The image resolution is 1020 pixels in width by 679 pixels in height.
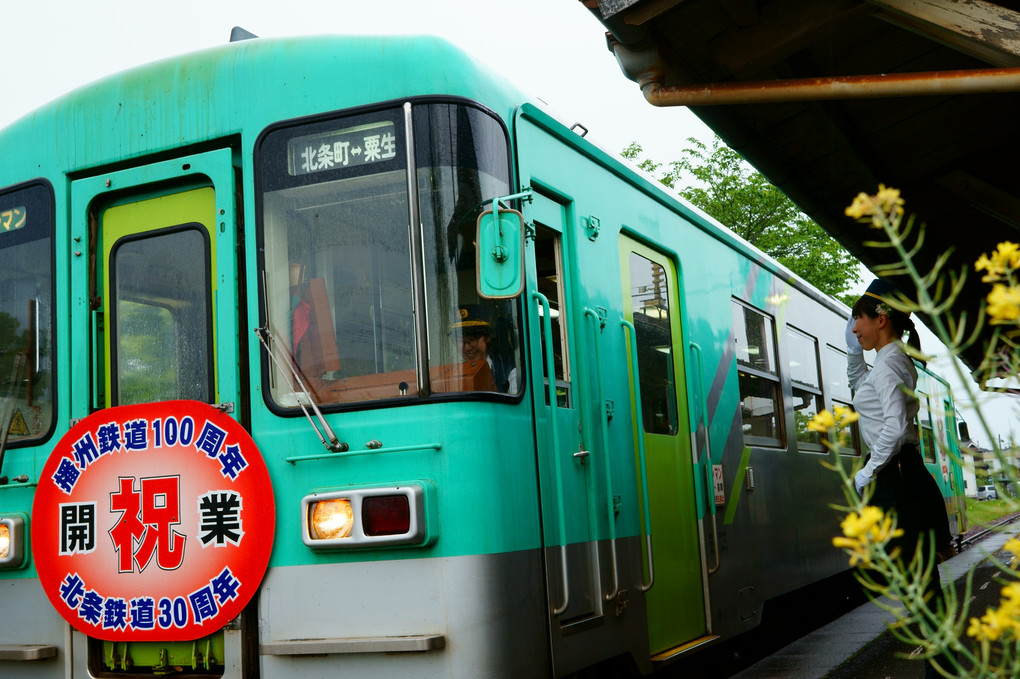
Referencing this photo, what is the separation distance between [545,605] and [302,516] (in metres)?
0.95

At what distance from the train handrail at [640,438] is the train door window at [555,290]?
62cm

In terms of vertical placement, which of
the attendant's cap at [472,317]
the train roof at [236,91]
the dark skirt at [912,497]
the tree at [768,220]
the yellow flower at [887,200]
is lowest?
the dark skirt at [912,497]

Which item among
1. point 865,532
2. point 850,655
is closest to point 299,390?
point 865,532

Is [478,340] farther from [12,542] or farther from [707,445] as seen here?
[707,445]

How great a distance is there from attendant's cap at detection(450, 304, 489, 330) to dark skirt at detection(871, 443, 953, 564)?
1727mm

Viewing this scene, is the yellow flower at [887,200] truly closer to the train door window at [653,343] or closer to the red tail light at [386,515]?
the red tail light at [386,515]

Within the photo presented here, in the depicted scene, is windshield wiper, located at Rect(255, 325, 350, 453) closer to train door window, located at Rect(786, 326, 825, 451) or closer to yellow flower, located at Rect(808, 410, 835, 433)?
yellow flower, located at Rect(808, 410, 835, 433)

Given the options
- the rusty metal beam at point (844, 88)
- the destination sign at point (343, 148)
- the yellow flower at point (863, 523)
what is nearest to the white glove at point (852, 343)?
the rusty metal beam at point (844, 88)

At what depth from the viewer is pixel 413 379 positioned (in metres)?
3.69

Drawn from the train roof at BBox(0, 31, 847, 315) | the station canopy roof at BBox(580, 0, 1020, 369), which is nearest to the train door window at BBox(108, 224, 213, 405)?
the train roof at BBox(0, 31, 847, 315)

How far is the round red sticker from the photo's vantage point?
12.3 ft

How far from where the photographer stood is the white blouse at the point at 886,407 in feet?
13.8

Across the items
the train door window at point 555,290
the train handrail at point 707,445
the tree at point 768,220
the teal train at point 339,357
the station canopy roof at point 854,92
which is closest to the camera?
the station canopy roof at point 854,92

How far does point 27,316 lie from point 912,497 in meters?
3.74
